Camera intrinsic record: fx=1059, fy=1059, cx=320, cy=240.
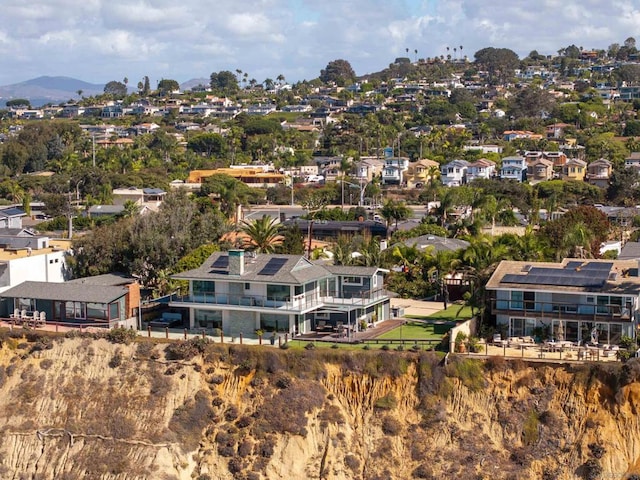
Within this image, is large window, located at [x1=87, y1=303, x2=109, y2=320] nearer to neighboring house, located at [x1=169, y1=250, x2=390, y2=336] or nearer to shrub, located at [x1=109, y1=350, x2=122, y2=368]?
neighboring house, located at [x1=169, y1=250, x2=390, y2=336]

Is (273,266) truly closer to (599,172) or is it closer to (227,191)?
(227,191)

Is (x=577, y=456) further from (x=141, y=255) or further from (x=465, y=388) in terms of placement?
(x=141, y=255)

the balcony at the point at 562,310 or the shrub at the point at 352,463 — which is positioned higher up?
the balcony at the point at 562,310

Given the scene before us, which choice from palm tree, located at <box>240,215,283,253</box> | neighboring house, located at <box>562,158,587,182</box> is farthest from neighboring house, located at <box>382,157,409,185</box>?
palm tree, located at <box>240,215,283,253</box>

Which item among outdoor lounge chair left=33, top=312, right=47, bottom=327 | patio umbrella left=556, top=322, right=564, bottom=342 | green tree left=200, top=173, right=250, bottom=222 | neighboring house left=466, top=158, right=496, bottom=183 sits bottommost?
outdoor lounge chair left=33, top=312, right=47, bottom=327

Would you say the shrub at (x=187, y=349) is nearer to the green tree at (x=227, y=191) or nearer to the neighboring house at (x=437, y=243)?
the neighboring house at (x=437, y=243)

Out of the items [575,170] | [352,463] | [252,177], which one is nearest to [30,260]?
[352,463]

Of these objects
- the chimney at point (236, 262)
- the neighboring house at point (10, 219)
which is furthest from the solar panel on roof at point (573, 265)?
the neighboring house at point (10, 219)

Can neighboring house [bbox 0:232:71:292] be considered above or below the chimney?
below
